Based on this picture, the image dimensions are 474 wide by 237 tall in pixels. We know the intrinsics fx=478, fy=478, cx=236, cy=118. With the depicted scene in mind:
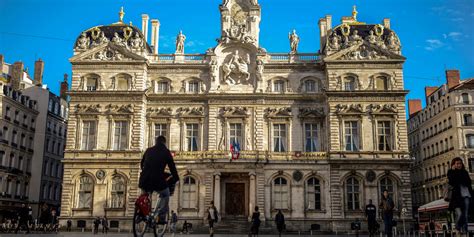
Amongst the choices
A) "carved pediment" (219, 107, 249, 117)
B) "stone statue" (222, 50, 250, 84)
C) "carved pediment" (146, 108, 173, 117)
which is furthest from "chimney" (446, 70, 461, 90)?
"carved pediment" (146, 108, 173, 117)

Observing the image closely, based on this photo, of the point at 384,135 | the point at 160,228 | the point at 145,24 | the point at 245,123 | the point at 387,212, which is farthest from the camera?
the point at 145,24

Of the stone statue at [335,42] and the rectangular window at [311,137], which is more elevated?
the stone statue at [335,42]

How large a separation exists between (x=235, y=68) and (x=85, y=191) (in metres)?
18.0

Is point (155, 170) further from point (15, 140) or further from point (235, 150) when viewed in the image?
point (15, 140)

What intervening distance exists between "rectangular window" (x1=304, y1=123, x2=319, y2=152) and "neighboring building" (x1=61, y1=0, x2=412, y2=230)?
0.32 ft

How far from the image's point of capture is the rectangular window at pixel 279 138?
1751 inches

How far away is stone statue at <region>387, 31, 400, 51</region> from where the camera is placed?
149 ft

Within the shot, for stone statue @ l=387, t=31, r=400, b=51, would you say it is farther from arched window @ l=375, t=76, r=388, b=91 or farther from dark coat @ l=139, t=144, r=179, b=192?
dark coat @ l=139, t=144, r=179, b=192

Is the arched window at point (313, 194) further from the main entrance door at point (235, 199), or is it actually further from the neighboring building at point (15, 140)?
the neighboring building at point (15, 140)

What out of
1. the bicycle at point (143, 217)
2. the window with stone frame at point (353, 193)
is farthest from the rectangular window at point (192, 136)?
the bicycle at point (143, 217)

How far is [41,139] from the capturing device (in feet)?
194

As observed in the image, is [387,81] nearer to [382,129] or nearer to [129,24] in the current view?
[382,129]

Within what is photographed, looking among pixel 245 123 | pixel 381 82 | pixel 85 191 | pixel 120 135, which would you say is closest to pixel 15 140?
pixel 85 191

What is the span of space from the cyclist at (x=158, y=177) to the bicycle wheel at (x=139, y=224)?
1.14 feet
